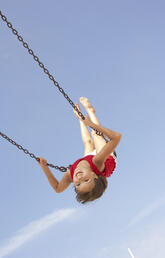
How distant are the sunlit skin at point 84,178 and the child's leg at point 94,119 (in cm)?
90

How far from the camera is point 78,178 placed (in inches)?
197

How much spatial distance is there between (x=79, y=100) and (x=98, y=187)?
80.8 inches

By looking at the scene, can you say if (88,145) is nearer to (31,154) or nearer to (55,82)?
(31,154)

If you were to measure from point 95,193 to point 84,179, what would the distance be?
0.27 metres

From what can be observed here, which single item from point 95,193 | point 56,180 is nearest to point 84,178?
point 95,193

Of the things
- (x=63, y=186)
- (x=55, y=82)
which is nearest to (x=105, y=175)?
(x=63, y=186)

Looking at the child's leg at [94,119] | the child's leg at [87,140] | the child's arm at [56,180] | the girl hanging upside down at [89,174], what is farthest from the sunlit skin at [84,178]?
the child's leg at [87,140]

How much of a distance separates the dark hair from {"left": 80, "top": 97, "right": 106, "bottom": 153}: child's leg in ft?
2.79

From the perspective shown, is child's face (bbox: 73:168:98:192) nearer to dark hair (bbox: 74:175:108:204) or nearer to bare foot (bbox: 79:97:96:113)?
dark hair (bbox: 74:175:108:204)

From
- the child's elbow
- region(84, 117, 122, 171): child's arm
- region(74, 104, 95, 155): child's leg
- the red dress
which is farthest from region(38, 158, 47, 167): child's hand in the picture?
the child's elbow

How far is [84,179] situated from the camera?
500 centimetres

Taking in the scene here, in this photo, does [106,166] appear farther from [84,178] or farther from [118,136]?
[118,136]

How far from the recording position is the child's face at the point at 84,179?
16.4 ft

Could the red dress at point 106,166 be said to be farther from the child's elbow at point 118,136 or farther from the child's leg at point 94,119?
the child's elbow at point 118,136
